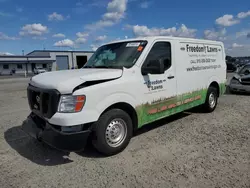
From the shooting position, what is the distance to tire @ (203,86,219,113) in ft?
20.2

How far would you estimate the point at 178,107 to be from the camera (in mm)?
4957

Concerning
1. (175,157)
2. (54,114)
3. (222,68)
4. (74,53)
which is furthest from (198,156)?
(74,53)

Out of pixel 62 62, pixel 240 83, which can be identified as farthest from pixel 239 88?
pixel 62 62

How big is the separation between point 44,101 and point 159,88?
236 centimetres

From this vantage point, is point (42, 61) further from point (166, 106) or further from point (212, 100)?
point (166, 106)

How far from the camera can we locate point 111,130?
3.59 metres

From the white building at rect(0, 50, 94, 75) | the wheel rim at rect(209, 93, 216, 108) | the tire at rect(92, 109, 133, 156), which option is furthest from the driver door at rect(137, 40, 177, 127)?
the white building at rect(0, 50, 94, 75)

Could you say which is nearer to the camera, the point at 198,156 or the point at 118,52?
the point at 198,156

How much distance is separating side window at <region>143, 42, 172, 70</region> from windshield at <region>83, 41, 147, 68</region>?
9.2 inches

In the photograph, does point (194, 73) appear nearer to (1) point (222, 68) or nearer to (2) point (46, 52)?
(1) point (222, 68)

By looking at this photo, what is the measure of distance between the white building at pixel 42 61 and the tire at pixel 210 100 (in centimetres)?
4748

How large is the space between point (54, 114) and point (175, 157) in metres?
2.21

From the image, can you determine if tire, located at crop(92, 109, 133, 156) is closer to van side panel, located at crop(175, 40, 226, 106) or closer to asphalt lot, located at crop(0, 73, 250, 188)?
asphalt lot, located at crop(0, 73, 250, 188)

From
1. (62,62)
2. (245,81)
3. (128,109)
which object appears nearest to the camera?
(128,109)
